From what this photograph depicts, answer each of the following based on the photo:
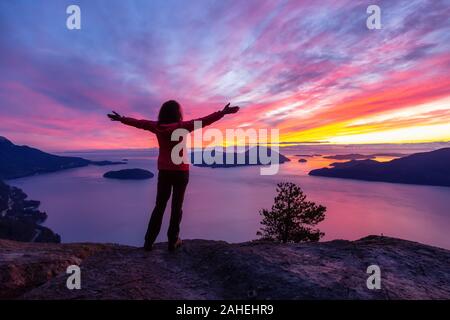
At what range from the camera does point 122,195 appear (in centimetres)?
14950

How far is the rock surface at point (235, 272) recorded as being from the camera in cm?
410

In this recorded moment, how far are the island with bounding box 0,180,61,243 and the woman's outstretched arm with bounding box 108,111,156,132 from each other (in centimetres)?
8538

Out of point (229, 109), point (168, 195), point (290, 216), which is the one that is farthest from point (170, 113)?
point (290, 216)

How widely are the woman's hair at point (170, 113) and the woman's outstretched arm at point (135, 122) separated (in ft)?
0.67

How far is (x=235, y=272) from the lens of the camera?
4812mm

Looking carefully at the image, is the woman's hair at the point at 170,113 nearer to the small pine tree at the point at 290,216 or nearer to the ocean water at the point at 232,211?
the small pine tree at the point at 290,216

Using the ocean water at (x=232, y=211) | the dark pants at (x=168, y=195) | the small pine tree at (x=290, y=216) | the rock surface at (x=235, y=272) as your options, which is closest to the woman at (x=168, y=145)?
the dark pants at (x=168, y=195)

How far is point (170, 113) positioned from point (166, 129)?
0.40 metres

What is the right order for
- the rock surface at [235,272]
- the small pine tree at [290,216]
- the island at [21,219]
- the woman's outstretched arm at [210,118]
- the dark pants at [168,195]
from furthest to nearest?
the island at [21,219] < the small pine tree at [290,216] < the dark pants at [168,195] < the woman's outstretched arm at [210,118] < the rock surface at [235,272]

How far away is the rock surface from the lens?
4.10m
